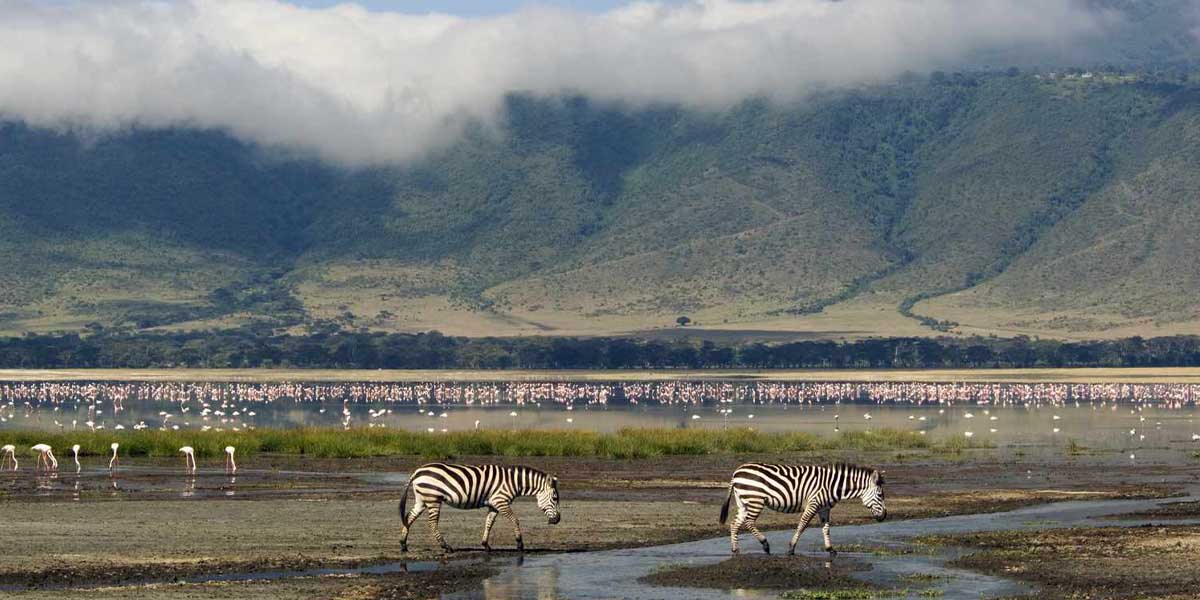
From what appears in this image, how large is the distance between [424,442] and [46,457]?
9.84 meters

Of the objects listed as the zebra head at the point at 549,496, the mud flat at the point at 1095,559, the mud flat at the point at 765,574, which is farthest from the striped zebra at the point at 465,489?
the mud flat at the point at 1095,559

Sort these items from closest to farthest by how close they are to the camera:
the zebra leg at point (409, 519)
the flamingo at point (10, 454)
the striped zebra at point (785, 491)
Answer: the striped zebra at point (785, 491) < the zebra leg at point (409, 519) < the flamingo at point (10, 454)

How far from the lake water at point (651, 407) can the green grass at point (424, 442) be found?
187 inches

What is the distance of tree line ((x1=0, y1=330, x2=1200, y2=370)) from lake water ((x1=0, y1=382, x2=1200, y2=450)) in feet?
86.7

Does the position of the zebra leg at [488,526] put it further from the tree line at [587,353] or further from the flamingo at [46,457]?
the tree line at [587,353]

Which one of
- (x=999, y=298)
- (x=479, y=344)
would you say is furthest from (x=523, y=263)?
(x=999, y=298)

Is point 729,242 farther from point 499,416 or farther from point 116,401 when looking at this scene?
point 499,416

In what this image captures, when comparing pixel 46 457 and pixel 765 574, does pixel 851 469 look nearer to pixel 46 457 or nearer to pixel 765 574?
pixel 765 574

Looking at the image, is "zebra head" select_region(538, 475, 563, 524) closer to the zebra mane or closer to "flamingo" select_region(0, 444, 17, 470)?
the zebra mane

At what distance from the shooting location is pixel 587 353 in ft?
515

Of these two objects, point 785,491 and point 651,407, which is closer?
point 785,491

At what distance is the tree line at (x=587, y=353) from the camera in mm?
150875

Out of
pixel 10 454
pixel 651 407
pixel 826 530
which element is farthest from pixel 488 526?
pixel 651 407

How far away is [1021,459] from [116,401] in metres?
56.8
